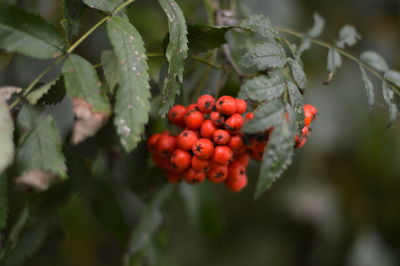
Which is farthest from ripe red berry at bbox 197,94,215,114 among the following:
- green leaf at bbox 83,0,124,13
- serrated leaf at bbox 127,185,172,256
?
serrated leaf at bbox 127,185,172,256

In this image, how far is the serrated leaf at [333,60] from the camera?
4.46ft

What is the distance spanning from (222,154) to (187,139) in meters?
0.11

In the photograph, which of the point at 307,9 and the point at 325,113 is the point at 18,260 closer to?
the point at 325,113

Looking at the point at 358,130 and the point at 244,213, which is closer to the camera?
the point at 358,130

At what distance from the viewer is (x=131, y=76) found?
1.05m

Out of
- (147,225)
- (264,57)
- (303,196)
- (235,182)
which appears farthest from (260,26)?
(303,196)

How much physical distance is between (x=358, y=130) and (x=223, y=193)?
1065mm

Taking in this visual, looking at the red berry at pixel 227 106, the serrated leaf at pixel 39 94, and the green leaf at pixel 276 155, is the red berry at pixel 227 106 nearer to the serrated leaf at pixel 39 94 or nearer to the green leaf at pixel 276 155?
the green leaf at pixel 276 155

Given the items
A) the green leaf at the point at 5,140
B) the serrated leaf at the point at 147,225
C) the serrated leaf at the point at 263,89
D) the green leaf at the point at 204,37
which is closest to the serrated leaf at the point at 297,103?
the serrated leaf at the point at 263,89

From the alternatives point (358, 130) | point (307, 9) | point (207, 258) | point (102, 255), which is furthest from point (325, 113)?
point (102, 255)

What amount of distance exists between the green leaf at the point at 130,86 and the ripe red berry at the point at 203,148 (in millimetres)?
217

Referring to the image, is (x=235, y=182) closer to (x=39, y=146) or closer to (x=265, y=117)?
(x=265, y=117)

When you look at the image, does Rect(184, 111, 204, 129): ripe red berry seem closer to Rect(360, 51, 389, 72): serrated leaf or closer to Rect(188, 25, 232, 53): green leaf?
Rect(188, 25, 232, 53): green leaf

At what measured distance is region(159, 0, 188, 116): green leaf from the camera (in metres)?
1.12
